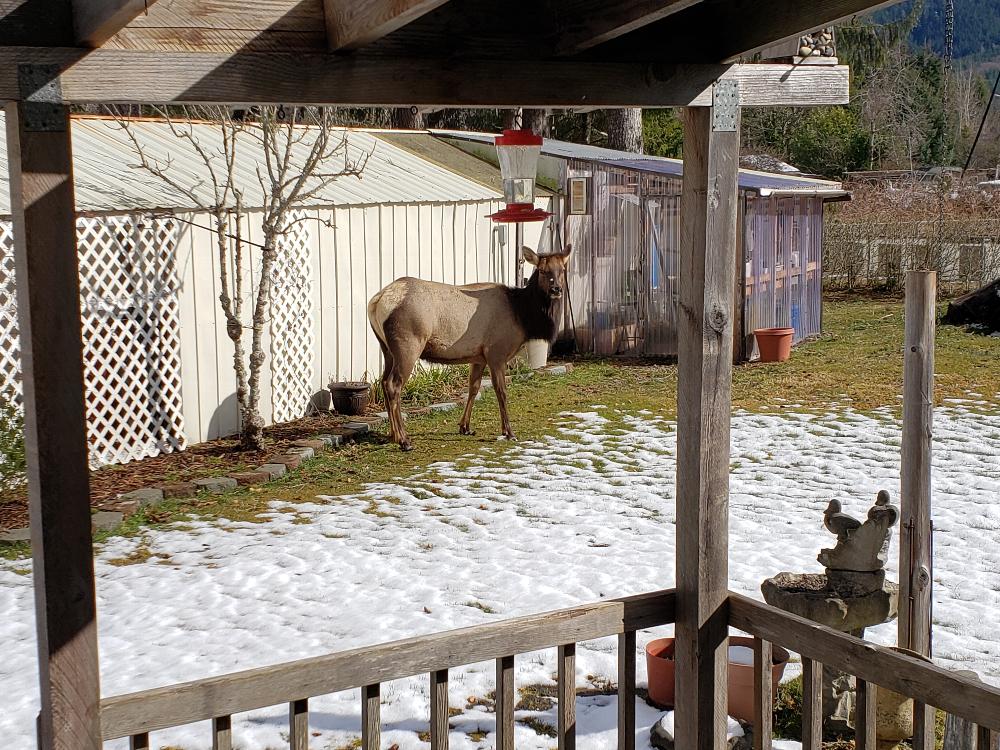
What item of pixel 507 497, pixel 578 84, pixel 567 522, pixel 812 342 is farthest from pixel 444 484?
pixel 812 342

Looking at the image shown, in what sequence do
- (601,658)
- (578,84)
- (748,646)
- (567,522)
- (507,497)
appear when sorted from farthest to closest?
(507,497)
(567,522)
(601,658)
(748,646)
(578,84)

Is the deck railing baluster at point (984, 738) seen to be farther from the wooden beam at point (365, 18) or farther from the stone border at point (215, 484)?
the stone border at point (215, 484)

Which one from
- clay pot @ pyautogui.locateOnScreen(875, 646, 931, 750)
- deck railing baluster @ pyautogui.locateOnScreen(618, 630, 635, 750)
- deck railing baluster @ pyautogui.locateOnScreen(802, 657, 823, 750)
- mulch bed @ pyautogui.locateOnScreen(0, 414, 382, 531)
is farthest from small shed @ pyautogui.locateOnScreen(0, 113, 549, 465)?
deck railing baluster @ pyautogui.locateOnScreen(802, 657, 823, 750)

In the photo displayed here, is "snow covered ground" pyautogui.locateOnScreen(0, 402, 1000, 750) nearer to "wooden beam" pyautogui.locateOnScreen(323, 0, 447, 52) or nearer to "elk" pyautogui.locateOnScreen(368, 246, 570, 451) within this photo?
"elk" pyautogui.locateOnScreen(368, 246, 570, 451)

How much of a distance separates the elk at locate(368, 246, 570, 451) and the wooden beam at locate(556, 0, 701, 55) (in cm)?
693

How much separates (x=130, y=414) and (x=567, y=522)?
12.8 feet

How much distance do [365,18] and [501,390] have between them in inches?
305

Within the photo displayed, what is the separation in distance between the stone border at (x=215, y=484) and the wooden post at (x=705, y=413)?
4784 mm

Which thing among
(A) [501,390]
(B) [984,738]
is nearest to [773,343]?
(A) [501,390]

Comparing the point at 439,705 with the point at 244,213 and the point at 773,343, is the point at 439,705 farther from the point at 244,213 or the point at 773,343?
the point at 773,343

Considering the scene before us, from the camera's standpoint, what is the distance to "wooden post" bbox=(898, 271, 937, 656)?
4.23 m

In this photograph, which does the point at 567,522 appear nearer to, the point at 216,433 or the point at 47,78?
the point at 216,433

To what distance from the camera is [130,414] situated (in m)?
9.23

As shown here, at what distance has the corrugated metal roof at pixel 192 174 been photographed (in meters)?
9.54
